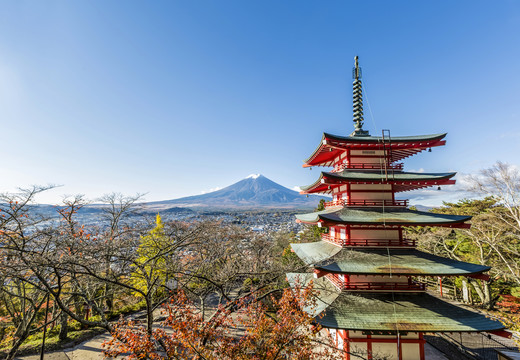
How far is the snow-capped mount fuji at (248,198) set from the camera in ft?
364

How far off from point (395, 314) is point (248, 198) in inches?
4657

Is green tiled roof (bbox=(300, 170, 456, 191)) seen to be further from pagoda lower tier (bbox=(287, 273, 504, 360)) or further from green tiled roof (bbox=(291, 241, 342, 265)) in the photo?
pagoda lower tier (bbox=(287, 273, 504, 360))

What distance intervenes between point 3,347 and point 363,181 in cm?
2161

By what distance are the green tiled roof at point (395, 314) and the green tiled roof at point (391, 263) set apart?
1.41 meters

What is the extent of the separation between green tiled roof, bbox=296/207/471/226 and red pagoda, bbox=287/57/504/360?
0.11ft

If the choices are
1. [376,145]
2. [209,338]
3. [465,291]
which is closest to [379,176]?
[376,145]

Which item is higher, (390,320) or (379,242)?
(379,242)

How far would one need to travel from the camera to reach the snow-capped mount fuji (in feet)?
364

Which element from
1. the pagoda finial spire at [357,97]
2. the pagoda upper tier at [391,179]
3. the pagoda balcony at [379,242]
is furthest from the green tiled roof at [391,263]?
the pagoda finial spire at [357,97]

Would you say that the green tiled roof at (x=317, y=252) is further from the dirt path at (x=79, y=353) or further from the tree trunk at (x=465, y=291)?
the tree trunk at (x=465, y=291)

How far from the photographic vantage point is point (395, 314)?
8.16m

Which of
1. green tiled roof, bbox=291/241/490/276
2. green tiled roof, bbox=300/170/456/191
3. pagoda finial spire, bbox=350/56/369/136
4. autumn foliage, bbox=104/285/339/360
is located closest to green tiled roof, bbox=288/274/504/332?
autumn foliage, bbox=104/285/339/360

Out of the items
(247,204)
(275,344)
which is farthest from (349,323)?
(247,204)

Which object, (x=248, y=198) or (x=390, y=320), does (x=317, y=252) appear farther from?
(x=248, y=198)
